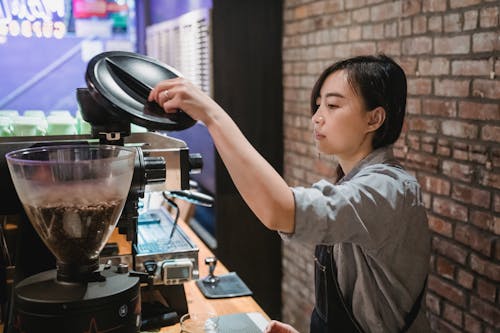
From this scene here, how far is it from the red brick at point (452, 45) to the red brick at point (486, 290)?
0.86 m

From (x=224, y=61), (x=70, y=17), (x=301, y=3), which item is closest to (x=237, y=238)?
(x=224, y=61)

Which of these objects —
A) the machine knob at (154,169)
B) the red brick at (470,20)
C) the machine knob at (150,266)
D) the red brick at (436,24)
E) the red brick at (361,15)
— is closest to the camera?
the machine knob at (154,169)

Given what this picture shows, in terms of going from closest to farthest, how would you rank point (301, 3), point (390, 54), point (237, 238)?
point (390, 54) → point (301, 3) → point (237, 238)

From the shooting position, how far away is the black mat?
1.95 m

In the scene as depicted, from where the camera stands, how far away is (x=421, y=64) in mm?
2365

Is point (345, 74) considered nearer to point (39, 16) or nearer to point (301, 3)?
point (301, 3)

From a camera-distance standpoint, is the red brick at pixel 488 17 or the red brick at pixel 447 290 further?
the red brick at pixel 447 290

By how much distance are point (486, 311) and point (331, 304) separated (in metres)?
0.82

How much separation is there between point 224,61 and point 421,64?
1.60 meters

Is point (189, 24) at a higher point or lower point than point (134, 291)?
higher

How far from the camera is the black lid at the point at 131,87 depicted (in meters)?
1.19

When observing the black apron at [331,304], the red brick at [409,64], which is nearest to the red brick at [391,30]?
the red brick at [409,64]

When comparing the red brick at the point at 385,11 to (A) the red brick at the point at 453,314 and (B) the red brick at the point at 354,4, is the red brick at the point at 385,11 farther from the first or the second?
(A) the red brick at the point at 453,314

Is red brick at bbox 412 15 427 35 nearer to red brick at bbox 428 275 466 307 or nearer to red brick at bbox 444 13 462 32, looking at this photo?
red brick at bbox 444 13 462 32
